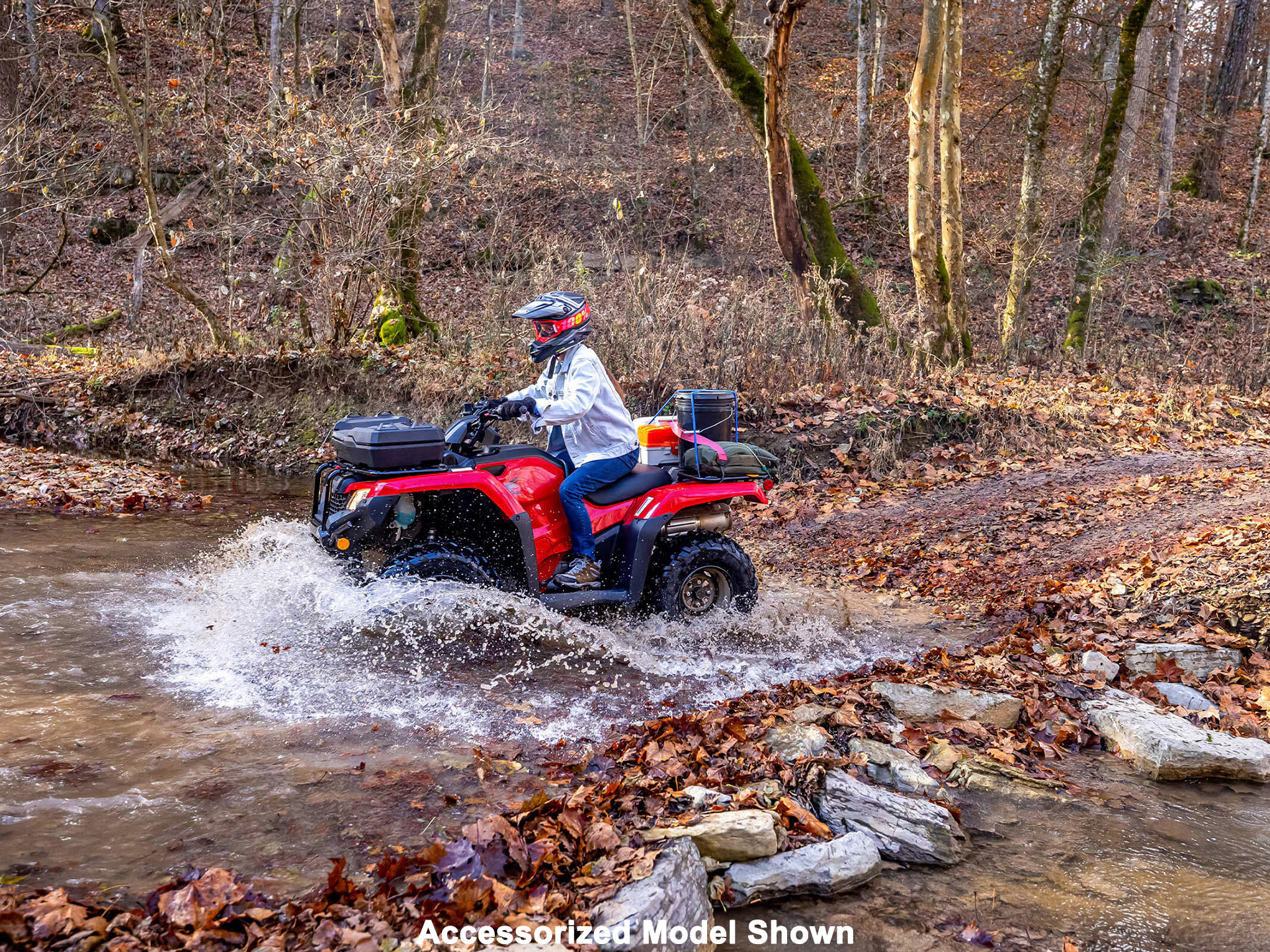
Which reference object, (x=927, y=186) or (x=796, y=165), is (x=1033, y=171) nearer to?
(x=927, y=186)

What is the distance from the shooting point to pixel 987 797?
4375 millimetres

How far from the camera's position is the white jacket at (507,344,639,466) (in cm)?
599

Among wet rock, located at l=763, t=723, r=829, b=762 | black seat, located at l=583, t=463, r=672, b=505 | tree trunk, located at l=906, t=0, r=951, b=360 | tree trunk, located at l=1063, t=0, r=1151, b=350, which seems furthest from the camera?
tree trunk, located at l=1063, t=0, r=1151, b=350

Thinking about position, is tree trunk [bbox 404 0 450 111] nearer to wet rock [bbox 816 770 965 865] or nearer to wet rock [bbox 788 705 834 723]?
wet rock [bbox 788 705 834 723]

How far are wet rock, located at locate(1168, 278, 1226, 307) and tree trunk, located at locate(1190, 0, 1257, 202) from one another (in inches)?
221

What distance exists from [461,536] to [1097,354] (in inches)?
519

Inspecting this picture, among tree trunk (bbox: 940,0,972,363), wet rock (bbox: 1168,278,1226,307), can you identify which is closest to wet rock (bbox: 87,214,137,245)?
tree trunk (bbox: 940,0,972,363)

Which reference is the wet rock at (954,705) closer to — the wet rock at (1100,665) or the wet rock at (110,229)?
the wet rock at (1100,665)

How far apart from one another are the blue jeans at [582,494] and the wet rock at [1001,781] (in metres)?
2.76

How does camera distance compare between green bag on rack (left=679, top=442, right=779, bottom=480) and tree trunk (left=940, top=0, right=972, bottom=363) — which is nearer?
green bag on rack (left=679, top=442, right=779, bottom=480)

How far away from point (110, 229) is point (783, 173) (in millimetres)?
17577

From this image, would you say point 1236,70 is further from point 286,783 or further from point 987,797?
point 286,783

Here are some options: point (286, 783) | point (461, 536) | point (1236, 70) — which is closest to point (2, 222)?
point (461, 536)

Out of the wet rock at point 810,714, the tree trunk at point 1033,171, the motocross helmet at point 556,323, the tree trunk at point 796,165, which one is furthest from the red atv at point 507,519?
the tree trunk at point 1033,171
